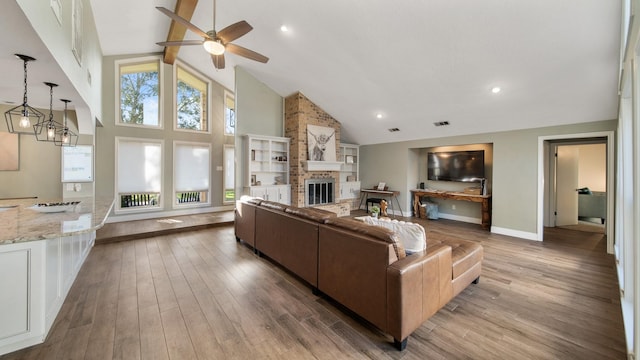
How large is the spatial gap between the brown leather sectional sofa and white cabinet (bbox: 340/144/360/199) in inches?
202

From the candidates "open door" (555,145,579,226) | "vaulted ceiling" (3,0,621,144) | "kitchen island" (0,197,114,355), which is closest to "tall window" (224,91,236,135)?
"vaulted ceiling" (3,0,621,144)

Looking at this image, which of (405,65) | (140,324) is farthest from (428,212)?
(140,324)

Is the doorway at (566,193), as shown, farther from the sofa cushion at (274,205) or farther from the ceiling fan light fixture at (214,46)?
the ceiling fan light fixture at (214,46)

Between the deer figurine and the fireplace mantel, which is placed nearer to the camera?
the fireplace mantel

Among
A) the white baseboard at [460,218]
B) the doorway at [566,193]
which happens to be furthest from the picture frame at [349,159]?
the doorway at [566,193]

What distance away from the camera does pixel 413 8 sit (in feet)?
11.0

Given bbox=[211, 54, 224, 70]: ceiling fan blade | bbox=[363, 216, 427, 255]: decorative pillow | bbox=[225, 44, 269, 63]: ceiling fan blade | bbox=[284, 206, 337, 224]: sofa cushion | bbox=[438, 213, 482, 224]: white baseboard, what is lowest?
bbox=[438, 213, 482, 224]: white baseboard

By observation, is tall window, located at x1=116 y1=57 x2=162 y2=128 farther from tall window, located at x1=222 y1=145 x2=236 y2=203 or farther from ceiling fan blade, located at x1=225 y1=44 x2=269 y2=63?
ceiling fan blade, located at x1=225 y1=44 x2=269 y2=63

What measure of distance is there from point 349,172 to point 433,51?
16.6 feet

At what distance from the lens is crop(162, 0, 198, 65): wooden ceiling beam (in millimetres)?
4023

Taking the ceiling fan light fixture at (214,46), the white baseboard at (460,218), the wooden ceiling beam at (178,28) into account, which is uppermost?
the wooden ceiling beam at (178,28)

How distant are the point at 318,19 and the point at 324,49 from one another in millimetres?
694

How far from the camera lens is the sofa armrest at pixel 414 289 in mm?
1823

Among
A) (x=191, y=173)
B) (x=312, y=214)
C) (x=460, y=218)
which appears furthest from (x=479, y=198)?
(x=191, y=173)
